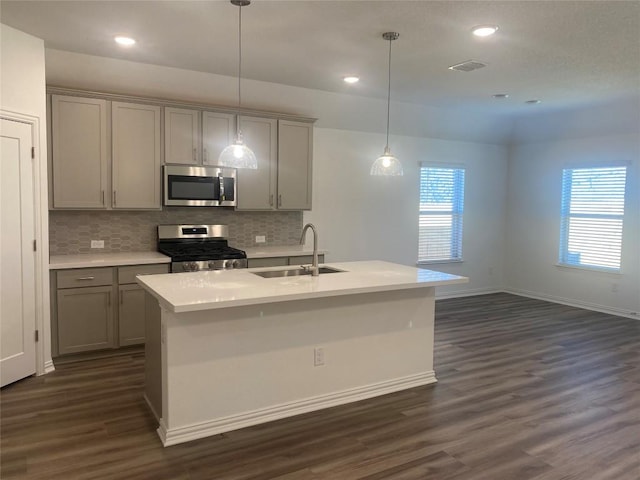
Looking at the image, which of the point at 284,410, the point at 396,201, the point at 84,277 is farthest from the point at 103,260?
the point at 396,201

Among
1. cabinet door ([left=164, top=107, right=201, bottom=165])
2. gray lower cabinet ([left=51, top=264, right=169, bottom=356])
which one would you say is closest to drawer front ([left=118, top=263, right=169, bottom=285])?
gray lower cabinet ([left=51, top=264, right=169, bottom=356])

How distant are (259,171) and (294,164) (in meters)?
0.45

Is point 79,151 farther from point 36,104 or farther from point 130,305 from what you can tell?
point 130,305

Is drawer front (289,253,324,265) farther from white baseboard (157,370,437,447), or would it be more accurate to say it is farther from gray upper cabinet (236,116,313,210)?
white baseboard (157,370,437,447)

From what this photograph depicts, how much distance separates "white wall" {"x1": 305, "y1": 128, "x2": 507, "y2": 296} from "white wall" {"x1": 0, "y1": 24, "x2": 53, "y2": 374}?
302 centimetres

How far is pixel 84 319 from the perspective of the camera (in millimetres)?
4301

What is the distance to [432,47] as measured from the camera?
3.92m

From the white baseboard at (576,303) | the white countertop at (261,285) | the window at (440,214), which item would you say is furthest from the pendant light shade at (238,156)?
the white baseboard at (576,303)

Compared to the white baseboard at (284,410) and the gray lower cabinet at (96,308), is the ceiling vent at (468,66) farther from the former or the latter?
the gray lower cabinet at (96,308)

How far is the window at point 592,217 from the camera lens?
652cm

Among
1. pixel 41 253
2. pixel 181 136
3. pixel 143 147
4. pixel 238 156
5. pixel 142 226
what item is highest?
pixel 181 136

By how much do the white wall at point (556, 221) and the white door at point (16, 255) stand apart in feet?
21.2

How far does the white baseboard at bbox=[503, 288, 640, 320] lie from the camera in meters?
→ 6.43

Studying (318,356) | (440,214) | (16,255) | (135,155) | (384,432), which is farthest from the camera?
(440,214)
